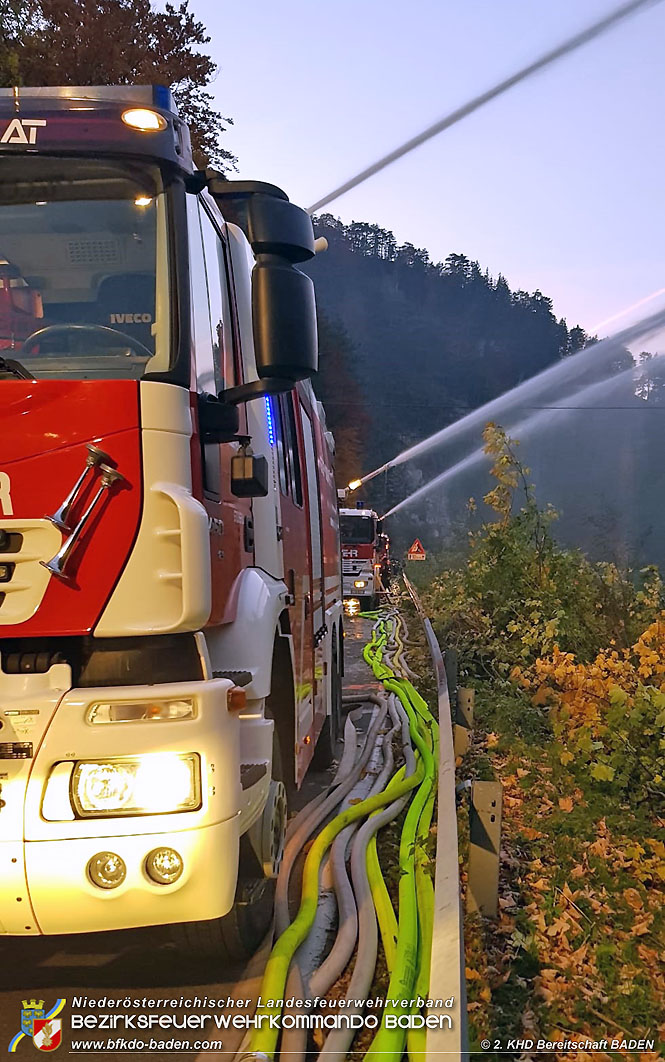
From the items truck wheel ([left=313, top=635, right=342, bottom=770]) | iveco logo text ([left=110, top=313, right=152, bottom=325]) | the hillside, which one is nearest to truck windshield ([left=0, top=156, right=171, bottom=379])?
iveco logo text ([left=110, top=313, right=152, bottom=325])

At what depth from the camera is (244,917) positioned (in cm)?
348

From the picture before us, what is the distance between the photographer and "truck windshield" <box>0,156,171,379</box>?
2.93 meters

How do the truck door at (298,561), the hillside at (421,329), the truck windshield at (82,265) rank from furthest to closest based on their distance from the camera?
the hillside at (421,329), the truck door at (298,561), the truck windshield at (82,265)

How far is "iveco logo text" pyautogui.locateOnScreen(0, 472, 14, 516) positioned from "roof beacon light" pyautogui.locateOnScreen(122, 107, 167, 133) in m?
1.31

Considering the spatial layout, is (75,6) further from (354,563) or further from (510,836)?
(510,836)

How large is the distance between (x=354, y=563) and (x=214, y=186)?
2102 cm

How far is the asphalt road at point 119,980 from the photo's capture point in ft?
10.6

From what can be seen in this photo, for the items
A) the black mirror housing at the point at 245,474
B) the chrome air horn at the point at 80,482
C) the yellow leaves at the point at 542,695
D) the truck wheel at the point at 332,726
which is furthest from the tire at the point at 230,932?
the yellow leaves at the point at 542,695

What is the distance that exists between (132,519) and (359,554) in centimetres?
2183

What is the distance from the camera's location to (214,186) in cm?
318

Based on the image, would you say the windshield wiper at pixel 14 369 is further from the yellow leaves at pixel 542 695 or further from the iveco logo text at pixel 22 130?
the yellow leaves at pixel 542 695

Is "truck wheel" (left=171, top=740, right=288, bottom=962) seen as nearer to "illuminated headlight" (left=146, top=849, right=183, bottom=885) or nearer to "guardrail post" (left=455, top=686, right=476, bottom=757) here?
"illuminated headlight" (left=146, top=849, right=183, bottom=885)

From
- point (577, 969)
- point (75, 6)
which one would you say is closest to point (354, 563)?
point (75, 6)

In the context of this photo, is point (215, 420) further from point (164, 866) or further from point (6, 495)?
point (164, 866)
